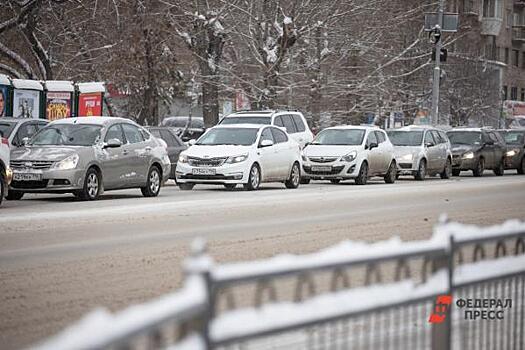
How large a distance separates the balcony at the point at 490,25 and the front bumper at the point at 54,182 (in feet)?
229

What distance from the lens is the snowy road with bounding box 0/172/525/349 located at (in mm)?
9742

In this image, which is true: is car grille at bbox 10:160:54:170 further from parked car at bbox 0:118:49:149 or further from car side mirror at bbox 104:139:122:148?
parked car at bbox 0:118:49:149

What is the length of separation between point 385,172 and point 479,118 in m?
43.1

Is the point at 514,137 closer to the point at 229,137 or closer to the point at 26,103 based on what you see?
the point at 26,103

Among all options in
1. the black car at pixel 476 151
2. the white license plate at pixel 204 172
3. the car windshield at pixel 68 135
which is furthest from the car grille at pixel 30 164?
the black car at pixel 476 151

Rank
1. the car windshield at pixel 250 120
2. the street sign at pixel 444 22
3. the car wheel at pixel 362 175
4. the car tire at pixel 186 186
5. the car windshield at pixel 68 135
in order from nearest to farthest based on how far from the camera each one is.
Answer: the car windshield at pixel 68 135, the car tire at pixel 186 186, the car windshield at pixel 250 120, the car wheel at pixel 362 175, the street sign at pixel 444 22

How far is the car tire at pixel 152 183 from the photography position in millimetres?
24578

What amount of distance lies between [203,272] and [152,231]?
12.3 metres

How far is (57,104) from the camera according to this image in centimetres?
3497

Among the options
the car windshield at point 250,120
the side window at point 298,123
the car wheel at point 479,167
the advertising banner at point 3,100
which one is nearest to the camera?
the advertising banner at point 3,100

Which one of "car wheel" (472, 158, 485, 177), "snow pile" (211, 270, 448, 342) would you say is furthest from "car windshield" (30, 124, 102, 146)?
"car wheel" (472, 158, 485, 177)

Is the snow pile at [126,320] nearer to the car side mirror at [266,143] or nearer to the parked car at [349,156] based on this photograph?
the car side mirror at [266,143]

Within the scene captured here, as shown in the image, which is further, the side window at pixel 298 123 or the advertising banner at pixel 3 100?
the side window at pixel 298 123

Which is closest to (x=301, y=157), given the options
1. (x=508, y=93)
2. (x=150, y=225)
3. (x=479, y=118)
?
(x=150, y=225)
